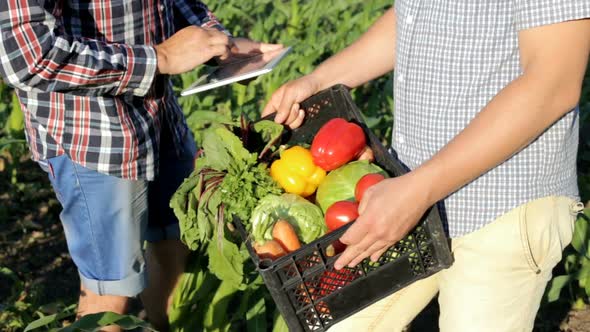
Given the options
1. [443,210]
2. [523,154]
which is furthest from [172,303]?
[523,154]

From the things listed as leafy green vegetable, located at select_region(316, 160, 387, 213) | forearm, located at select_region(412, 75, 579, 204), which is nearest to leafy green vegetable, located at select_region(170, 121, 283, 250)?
leafy green vegetable, located at select_region(316, 160, 387, 213)

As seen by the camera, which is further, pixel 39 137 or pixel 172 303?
pixel 172 303

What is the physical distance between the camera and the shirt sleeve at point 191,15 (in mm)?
2879

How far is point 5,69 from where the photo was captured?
224cm

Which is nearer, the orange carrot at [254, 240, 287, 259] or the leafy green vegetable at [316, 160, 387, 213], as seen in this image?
the orange carrot at [254, 240, 287, 259]

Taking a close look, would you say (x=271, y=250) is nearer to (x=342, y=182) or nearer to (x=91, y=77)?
(x=342, y=182)

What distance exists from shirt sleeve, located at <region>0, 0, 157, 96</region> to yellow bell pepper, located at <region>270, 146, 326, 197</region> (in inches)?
19.6

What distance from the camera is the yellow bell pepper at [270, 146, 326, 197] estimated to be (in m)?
2.10

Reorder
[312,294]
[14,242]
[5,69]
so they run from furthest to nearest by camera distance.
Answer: [14,242], [5,69], [312,294]

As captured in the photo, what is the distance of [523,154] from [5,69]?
1.26 m

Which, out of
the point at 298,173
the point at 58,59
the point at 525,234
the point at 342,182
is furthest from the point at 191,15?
the point at 525,234

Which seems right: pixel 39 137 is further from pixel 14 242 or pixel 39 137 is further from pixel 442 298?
pixel 14 242

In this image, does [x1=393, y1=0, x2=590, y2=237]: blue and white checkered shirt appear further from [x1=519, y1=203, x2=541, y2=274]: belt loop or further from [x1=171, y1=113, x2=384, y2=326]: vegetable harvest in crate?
[x1=171, y1=113, x2=384, y2=326]: vegetable harvest in crate

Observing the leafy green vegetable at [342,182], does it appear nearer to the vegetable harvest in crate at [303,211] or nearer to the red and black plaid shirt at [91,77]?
A: the vegetable harvest in crate at [303,211]
